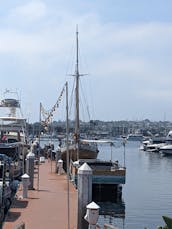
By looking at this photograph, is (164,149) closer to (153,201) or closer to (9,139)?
(9,139)

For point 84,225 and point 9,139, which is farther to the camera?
point 9,139

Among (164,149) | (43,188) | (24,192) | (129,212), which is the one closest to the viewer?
(24,192)

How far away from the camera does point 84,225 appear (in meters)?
18.3

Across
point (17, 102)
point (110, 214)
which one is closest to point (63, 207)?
point (110, 214)

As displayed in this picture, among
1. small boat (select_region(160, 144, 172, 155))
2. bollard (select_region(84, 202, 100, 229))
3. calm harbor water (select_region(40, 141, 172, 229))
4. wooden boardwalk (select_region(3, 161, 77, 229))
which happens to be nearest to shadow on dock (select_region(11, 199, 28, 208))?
wooden boardwalk (select_region(3, 161, 77, 229))

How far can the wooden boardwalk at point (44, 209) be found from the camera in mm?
19359

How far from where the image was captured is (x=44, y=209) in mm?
22312

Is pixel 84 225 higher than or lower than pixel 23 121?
lower

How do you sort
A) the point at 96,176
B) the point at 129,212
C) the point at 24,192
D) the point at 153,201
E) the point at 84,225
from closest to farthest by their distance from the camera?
the point at 84,225, the point at 24,192, the point at 129,212, the point at 96,176, the point at 153,201

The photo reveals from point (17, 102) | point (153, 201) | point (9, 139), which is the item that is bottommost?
point (153, 201)

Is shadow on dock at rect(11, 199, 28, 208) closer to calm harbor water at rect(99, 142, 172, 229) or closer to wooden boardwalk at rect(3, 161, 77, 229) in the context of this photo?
wooden boardwalk at rect(3, 161, 77, 229)

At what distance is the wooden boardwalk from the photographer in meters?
19.4

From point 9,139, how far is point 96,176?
1997 centimetres

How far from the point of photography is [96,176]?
1356 inches
